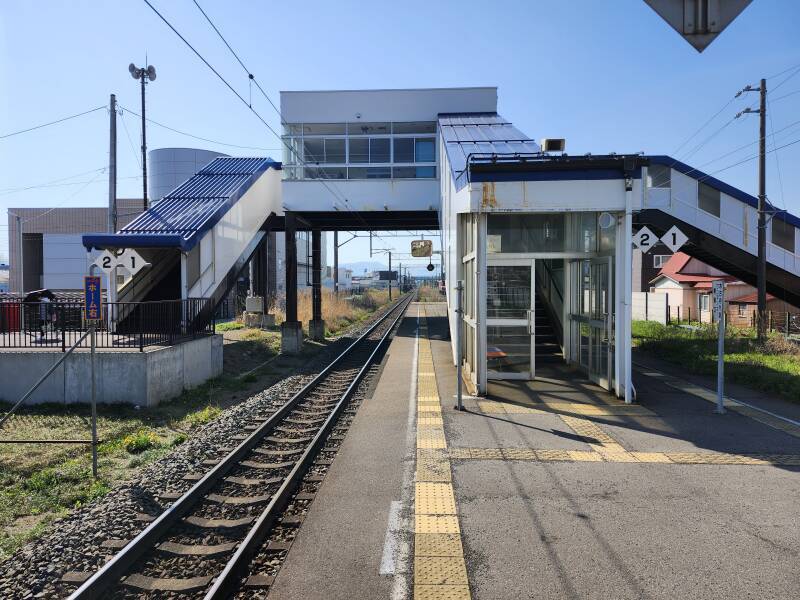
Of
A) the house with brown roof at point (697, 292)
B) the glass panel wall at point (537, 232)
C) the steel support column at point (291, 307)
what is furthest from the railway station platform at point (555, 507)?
the house with brown roof at point (697, 292)

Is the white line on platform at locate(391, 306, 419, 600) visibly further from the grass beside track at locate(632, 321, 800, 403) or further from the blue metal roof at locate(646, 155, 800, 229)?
the blue metal roof at locate(646, 155, 800, 229)

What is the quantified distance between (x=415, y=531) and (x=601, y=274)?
7787 mm

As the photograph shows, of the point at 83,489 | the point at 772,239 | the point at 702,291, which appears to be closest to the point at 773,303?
the point at 702,291

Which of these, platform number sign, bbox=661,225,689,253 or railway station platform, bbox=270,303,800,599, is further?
platform number sign, bbox=661,225,689,253

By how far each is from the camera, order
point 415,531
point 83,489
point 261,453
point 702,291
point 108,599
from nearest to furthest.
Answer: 1. point 108,599
2. point 415,531
3. point 83,489
4. point 261,453
5. point 702,291

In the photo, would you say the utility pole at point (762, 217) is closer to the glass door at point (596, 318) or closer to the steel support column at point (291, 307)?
the glass door at point (596, 318)

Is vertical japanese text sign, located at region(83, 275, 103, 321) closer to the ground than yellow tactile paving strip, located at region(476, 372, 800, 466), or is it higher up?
higher up

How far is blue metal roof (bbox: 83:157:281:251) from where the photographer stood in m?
14.3

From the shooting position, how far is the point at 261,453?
307 inches

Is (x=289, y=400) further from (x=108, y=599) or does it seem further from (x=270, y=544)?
(x=108, y=599)

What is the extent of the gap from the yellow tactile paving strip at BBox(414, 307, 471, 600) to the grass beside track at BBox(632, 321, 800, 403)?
7.36 m

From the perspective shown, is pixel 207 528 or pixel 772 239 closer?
pixel 207 528

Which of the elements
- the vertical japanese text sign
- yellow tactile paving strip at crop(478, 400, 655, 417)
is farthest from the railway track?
yellow tactile paving strip at crop(478, 400, 655, 417)

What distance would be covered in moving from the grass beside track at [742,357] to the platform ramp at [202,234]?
1294 centimetres
